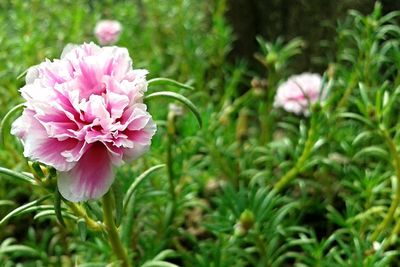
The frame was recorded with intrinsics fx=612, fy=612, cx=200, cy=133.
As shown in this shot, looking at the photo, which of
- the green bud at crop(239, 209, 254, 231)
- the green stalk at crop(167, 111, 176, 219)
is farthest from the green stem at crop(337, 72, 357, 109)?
the green bud at crop(239, 209, 254, 231)

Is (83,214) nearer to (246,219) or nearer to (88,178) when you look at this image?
(88,178)

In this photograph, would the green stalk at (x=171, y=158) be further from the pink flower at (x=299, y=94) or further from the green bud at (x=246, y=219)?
the pink flower at (x=299, y=94)

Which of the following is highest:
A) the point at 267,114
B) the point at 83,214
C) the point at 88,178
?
the point at 88,178

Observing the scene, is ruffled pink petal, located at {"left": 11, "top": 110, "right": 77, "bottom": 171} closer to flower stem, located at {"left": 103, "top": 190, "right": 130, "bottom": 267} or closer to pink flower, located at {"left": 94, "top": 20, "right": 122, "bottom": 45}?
flower stem, located at {"left": 103, "top": 190, "right": 130, "bottom": 267}

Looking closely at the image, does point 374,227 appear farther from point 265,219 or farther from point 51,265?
point 51,265

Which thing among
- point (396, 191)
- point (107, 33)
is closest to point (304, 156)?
point (396, 191)

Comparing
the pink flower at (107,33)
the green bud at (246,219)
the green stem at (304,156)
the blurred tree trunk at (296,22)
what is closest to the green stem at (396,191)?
the green stem at (304,156)

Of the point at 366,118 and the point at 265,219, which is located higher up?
the point at 366,118

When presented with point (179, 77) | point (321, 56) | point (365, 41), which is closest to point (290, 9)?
point (321, 56)
